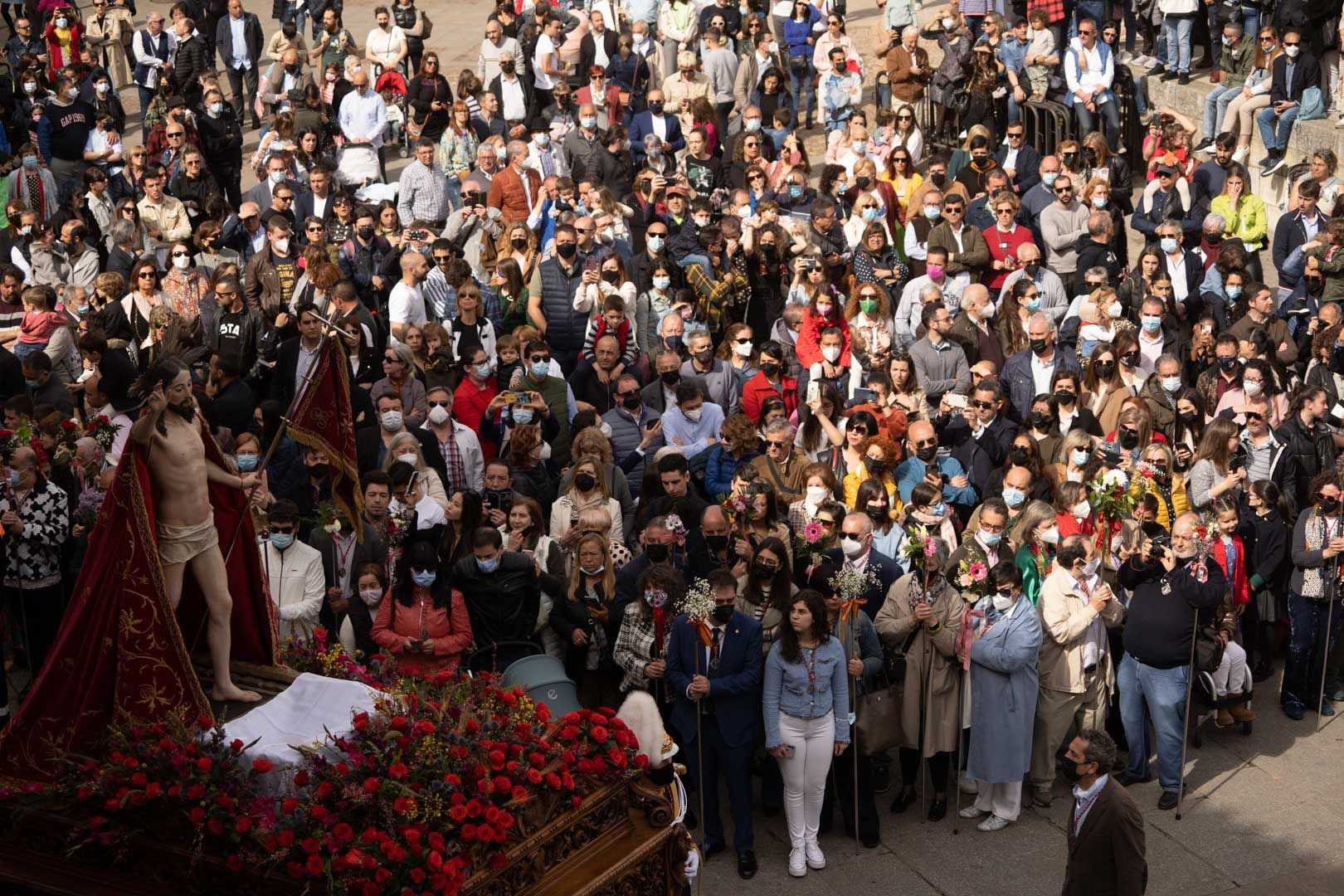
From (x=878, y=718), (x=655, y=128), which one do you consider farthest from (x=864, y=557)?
(x=655, y=128)

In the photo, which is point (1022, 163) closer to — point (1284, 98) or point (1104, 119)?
point (1104, 119)

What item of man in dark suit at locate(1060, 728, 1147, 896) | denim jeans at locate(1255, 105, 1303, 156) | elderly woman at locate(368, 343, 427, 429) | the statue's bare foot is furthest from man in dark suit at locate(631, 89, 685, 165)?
the statue's bare foot

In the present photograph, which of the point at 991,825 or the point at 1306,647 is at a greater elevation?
the point at 1306,647

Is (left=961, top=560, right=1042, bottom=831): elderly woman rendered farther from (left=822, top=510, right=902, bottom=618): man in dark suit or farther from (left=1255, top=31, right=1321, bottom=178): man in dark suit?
(left=1255, top=31, right=1321, bottom=178): man in dark suit

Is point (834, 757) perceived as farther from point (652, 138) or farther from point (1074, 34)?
point (1074, 34)

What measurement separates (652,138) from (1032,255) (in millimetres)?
5392

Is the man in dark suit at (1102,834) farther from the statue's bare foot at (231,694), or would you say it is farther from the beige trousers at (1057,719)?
the statue's bare foot at (231,694)

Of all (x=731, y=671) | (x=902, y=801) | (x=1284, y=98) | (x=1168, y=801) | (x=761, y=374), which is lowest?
(x=1168, y=801)

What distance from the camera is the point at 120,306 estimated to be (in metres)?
16.3

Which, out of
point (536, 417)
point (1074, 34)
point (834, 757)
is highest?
point (1074, 34)

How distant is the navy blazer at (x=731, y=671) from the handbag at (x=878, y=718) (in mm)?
795

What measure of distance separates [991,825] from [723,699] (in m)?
2.14

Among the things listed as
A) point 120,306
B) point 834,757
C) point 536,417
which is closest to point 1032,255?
point 536,417

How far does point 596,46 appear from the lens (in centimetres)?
2350
